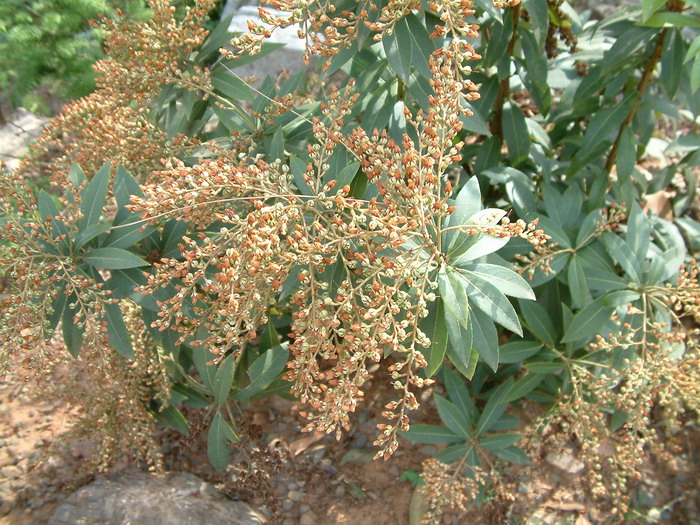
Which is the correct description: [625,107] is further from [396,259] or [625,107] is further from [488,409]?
[396,259]

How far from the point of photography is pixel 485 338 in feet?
6.62

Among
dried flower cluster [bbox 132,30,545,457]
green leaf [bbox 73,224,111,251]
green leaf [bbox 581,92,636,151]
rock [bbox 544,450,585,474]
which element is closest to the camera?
dried flower cluster [bbox 132,30,545,457]

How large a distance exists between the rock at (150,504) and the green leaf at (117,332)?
0.96 metres

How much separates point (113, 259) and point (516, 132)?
2176mm

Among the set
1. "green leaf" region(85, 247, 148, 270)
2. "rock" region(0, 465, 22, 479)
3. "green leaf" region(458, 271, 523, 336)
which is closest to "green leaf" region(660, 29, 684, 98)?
"green leaf" region(458, 271, 523, 336)

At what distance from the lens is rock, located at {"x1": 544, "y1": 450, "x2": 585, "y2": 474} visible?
11.1ft

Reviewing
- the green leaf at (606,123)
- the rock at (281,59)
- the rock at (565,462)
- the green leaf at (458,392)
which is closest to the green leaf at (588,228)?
the green leaf at (606,123)

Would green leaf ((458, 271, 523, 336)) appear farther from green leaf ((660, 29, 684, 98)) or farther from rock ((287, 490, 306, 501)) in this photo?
rock ((287, 490, 306, 501))

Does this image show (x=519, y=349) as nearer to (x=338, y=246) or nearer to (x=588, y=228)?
(x=588, y=228)

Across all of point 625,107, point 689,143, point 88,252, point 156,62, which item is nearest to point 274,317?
point 88,252

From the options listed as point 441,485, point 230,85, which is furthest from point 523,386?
point 230,85

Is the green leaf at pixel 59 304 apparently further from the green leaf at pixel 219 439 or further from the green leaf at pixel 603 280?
the green leaf at pixel 603 280

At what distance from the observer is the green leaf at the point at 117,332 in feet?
7.38

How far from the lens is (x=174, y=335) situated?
2.54 meters
